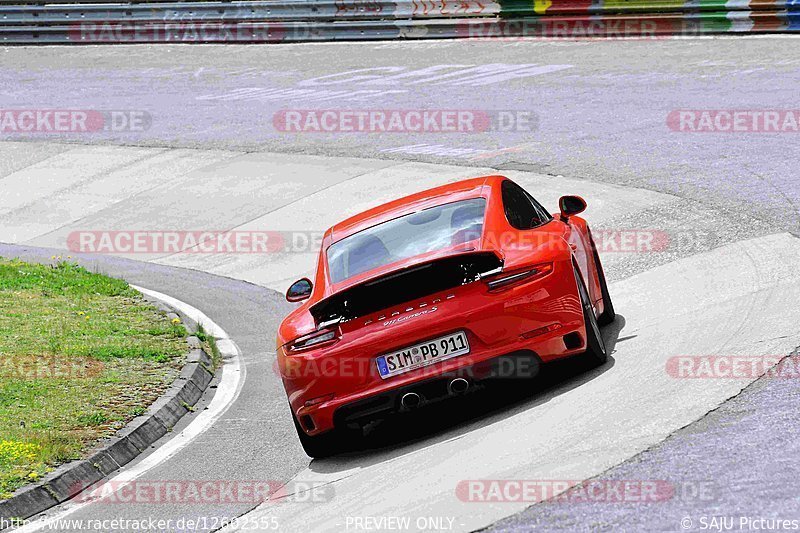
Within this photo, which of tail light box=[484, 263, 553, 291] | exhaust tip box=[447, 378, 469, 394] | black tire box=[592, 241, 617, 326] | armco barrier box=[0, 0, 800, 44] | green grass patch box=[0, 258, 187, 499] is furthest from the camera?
armco barrier box=[0, 0, 800, 44]

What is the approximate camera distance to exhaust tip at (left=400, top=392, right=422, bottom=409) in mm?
7488

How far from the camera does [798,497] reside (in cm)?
546

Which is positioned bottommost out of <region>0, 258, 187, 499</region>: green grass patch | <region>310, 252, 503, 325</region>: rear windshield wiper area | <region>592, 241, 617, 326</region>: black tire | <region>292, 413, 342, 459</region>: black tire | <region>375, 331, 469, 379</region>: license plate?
<region>0, 258, 187, 499</region>: green grass patch

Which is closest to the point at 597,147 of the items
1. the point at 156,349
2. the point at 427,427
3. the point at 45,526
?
the point at 156,349

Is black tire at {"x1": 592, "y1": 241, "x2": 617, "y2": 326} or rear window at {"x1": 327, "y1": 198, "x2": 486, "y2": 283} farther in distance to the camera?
black tire at {"x1": 592, "y1": 241, "x2": 617, "y2": 326}

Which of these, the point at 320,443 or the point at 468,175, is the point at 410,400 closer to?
the point at 320,443

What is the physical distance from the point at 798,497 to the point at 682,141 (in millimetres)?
10955

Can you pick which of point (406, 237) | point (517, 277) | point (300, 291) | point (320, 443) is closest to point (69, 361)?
point (300, 291)

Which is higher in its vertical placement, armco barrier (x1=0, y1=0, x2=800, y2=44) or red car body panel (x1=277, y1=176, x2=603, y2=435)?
armco barrier (x1=0, y1=0, x2=800, y2=44)

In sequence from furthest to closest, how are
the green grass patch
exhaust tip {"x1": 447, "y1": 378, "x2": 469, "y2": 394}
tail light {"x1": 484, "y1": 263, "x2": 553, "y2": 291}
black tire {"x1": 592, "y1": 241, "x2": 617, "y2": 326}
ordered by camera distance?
black tire {"x1": 592, "y1": 241, "x2": 617, "y2": 326}
the green grass patch
tail light {"x1": 484, "y1": 263, "x2": 553, "y2": 291}
exhaust tip {"x1": 447, "y1": 378, "x2": 469, "y2": 394}

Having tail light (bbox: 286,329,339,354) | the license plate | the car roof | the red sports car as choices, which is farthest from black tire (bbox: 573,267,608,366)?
tail light (bbox: 286,329,339,354)

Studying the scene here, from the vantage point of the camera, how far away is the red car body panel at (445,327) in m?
7.52

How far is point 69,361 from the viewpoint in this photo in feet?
35.8

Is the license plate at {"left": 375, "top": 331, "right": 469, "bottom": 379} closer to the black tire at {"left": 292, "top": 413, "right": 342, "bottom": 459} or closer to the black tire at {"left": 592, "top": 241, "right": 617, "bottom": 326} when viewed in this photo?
the black tire at {"left": 292, "top": 413, "right": 342, "bottom": 459}
